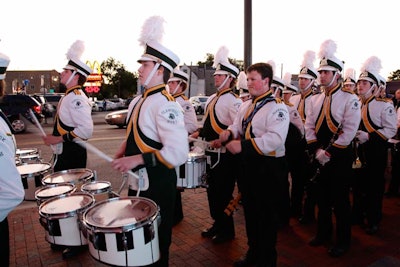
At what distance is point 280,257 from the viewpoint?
12.9ft

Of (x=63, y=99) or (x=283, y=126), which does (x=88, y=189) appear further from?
(x=283, y=126)

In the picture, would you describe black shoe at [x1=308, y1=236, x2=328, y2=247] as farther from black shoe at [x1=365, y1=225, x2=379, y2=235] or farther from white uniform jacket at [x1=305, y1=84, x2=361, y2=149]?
white uniform jacket at [x1=305, y1=84, x2=361, y2=149]

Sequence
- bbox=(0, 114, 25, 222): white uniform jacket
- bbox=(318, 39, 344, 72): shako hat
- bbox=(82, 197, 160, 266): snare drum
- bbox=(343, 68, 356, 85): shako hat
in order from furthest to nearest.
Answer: bbox=(343, 68, 356, 85): shako hat
bbox=(318, 39, 344, 72): shako hat
bbox=(82, 197, 160, 266): snare drum
bbox=(0, 114, 25, 222): white uniform jacket

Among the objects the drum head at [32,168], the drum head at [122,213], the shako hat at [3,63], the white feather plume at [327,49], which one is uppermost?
the white feather plume at [327,49]

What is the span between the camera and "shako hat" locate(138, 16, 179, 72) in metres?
2.74

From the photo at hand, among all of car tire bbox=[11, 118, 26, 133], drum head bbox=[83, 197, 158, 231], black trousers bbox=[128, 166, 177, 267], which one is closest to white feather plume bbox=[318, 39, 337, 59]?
black trousers bbox=[128, 166, 177, 267]

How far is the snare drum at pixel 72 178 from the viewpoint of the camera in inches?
139

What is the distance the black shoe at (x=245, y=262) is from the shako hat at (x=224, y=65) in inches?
98.7

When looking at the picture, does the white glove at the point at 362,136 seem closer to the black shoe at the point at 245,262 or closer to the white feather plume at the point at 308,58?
the white feather plume at the point at 308,58

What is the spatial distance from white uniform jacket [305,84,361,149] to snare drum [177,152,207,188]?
1.51 metres

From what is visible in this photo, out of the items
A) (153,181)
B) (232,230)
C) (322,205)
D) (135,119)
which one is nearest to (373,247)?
(322,205)

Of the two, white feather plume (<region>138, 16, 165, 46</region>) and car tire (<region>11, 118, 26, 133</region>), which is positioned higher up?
white feather plume (<region>138, 16, 165, 46</region>)

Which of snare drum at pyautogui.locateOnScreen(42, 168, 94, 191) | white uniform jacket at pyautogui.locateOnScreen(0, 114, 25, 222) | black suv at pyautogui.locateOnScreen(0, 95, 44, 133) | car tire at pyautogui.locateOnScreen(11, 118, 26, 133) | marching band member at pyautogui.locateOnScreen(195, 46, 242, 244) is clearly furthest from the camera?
car tire at pyautogui.locateOnScreen(11, 118, 26, 133)

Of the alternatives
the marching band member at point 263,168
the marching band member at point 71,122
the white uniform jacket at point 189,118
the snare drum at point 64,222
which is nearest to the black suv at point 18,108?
the marching band member at point 71,122
